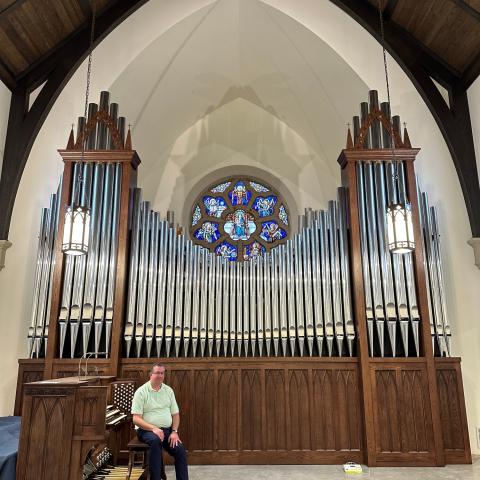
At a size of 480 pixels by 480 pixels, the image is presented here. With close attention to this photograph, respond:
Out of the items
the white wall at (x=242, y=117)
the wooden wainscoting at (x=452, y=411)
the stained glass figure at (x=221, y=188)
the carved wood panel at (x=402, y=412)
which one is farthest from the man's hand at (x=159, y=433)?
the stained glass figure at (x=221, y=188)

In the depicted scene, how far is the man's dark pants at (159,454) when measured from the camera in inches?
178

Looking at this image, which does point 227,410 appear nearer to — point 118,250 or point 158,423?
point 158,423

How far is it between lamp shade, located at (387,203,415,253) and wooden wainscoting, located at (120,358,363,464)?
185 centimetres

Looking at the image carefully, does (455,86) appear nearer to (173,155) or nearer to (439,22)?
(439,22)

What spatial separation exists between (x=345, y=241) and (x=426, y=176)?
186 centimetres

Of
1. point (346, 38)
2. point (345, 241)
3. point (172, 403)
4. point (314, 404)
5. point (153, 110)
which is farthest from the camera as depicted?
point (153, 110)

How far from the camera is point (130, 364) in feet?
21.1

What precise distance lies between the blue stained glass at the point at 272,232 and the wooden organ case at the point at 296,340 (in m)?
3.56

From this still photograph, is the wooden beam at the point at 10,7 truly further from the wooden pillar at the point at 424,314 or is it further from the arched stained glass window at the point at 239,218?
the wooden pillar at the point at 424,314

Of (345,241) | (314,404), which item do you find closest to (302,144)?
(345,241)

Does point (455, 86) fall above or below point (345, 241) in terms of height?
above

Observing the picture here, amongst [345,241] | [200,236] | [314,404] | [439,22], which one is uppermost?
[439,22]

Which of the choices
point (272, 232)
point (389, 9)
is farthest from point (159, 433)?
point (389, 9)

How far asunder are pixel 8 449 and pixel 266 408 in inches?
123
